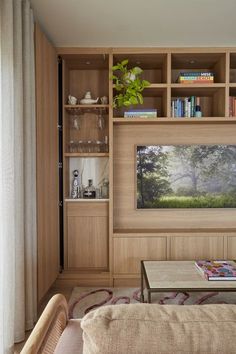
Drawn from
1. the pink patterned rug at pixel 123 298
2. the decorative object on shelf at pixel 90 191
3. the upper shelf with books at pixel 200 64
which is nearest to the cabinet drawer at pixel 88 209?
the decorative object on shelf at pixel 90 191

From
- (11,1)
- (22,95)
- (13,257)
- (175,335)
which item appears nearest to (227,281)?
(13,257)

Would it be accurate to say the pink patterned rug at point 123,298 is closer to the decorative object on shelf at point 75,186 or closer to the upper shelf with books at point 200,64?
the decorative object on shelf at point 75,186

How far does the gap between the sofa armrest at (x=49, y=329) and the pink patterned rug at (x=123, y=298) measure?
63.6 inches

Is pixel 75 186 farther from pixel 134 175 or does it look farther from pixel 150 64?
pixel 150 64

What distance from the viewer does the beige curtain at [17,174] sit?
1862 millimetres

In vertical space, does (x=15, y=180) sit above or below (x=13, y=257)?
above

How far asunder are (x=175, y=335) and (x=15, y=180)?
5.38 feet

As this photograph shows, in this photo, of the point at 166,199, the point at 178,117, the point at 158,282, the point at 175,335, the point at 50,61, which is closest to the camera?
the point at 175,335

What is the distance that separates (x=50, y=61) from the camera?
2.87 metres

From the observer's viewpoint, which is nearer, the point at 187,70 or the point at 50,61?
the point at 50,61

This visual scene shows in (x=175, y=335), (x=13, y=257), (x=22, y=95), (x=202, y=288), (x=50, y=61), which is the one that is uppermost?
(x=50, y=61)

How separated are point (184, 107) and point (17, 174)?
2.01m

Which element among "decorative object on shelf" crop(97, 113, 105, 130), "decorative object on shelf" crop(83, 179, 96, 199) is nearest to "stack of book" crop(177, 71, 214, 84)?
"decorative object on shelf" crop(97, 113, 105, 130)

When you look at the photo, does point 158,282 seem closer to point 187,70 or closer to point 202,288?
point 202,288
